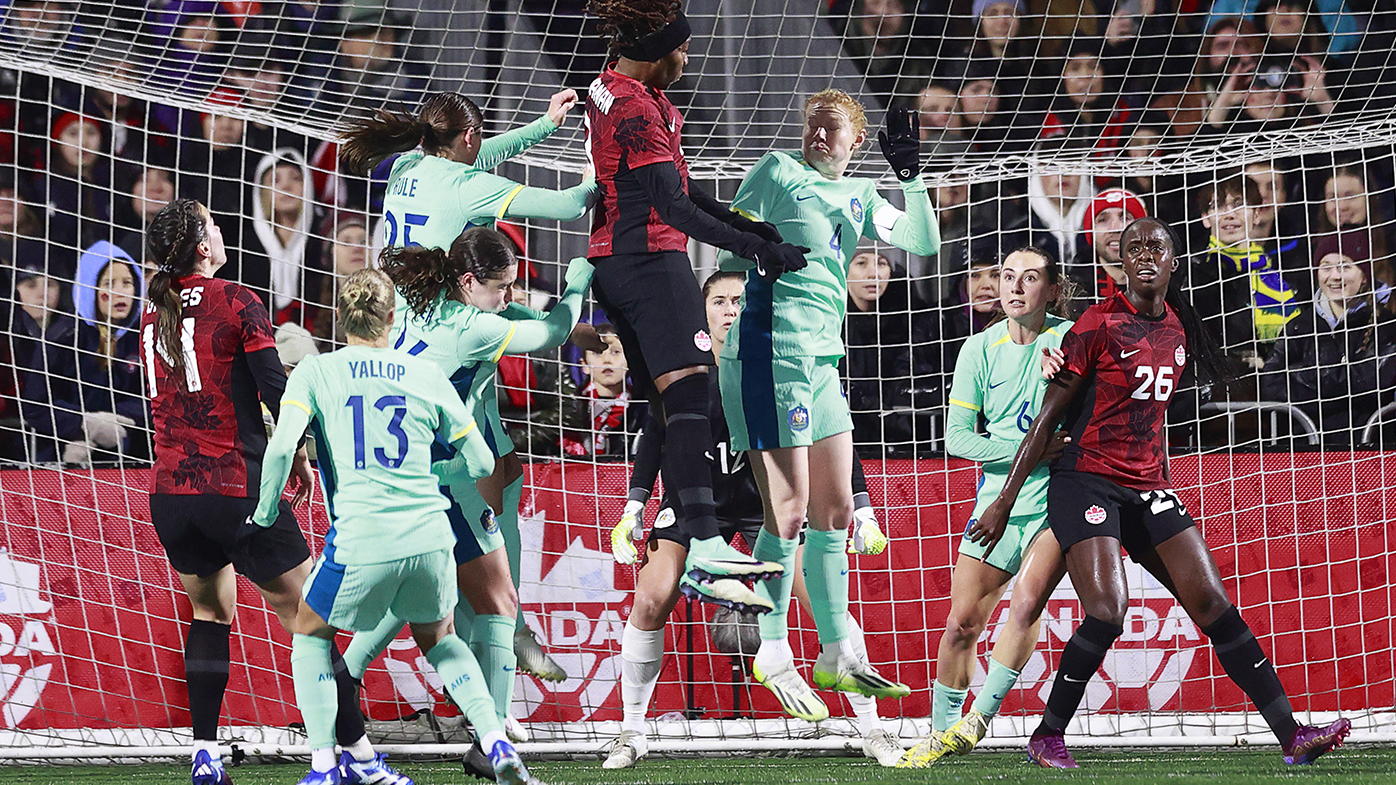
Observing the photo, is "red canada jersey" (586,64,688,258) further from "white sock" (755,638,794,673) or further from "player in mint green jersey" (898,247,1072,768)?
"player in mint green jersey" (898,247,1072,768)

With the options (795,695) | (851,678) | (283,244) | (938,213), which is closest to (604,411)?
(283,244)

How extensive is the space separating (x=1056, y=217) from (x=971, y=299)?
2.60 feet

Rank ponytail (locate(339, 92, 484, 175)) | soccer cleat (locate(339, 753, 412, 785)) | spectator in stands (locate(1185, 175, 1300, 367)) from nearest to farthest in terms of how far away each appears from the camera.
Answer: soccer cleat (locate(339, 753, 412, 785))
ponytail (locate(339, 92, 484, 175))
spectator in stands (locate(1185, 175, 1300, 367))

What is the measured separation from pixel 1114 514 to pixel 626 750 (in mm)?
2061

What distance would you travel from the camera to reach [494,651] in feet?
15.5

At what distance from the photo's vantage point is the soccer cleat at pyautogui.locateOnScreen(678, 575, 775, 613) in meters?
3.81

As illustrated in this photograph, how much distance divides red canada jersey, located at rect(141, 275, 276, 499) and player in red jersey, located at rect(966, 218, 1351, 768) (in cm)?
250

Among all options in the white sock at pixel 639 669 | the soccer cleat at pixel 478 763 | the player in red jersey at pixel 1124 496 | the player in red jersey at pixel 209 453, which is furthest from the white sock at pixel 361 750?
the player in red jersey at pixel 1124 496

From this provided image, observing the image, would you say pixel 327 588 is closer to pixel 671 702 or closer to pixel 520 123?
pixel 671 702

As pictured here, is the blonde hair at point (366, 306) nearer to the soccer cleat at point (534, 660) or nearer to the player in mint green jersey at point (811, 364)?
the player in mint green jersey at point (811, 364)

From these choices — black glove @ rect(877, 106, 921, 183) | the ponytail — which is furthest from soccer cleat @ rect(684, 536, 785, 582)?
the ponytail

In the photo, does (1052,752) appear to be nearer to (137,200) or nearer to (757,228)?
(757,228)

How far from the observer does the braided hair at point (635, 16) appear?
13.6 feet

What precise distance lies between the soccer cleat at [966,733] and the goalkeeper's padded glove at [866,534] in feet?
2.38
